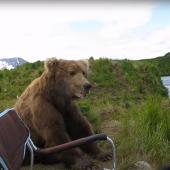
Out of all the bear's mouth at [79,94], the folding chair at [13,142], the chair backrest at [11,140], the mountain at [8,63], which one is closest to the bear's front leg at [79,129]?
the bear's mouth at [79,94]

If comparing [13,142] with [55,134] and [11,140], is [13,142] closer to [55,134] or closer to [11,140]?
[11,140]

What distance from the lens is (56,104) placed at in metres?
6.50

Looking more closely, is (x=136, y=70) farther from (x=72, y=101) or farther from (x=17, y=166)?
(x=17, y=166)

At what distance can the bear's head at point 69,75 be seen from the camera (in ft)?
21.0

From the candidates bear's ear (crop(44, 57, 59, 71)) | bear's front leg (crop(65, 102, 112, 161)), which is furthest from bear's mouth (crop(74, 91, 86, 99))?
bear's ear (crop(44, 57, 59, 71))

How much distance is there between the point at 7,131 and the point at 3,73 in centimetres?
1152

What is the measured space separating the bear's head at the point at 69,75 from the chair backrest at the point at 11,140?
1.66 metres

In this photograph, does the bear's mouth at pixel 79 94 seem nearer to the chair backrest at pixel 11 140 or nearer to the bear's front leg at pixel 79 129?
the bear's front leg at pixel 79 129

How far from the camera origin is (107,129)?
8.38m

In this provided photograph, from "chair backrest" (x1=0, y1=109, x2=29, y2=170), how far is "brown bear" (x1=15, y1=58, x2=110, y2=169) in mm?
1525

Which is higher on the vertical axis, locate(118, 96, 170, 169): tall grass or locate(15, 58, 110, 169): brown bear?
locate(15, 58, 110, 169): brown bear

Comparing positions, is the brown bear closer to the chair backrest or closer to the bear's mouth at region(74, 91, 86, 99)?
the bear's mouth at region(74, 91, 86, 99)

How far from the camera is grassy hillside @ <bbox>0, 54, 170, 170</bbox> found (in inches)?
270

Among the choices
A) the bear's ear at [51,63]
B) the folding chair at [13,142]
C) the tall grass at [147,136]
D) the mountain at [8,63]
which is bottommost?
the tall grass at [147,136]
